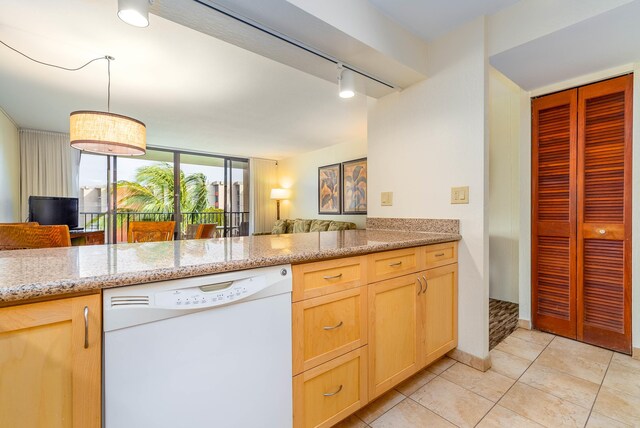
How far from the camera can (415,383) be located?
1.70 m

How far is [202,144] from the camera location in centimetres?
519

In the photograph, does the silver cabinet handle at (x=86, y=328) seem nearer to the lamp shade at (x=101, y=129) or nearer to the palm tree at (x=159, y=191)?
the lamp shade at (x=101, y=129)

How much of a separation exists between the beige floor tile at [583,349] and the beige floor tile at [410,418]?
1362mm

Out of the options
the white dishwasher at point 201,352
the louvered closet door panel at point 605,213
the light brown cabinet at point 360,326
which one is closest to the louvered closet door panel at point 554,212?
the louvered closet door panel at point 605,213

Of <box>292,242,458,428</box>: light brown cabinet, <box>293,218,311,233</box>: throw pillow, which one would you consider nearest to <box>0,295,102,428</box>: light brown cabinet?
<box>292,242,458,428</box>: light brown cabinet

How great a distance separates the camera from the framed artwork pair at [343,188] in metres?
4.90

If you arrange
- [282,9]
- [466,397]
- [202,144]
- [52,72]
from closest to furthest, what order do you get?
[282,9] < [466,397] < [52,72] < [202,144]

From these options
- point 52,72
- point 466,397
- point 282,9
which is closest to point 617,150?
point 466,397

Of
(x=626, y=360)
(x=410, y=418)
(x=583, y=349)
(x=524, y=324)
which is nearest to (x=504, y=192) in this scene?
(x=524, y=324)

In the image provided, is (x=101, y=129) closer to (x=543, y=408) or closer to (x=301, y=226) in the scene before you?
(x=543, y=408)

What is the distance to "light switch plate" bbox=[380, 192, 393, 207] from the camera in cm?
233

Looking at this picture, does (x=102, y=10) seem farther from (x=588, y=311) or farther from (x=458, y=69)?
(x=588, y=311)

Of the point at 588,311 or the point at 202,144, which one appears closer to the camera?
the point at 588,311

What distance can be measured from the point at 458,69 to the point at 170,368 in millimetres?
2290
